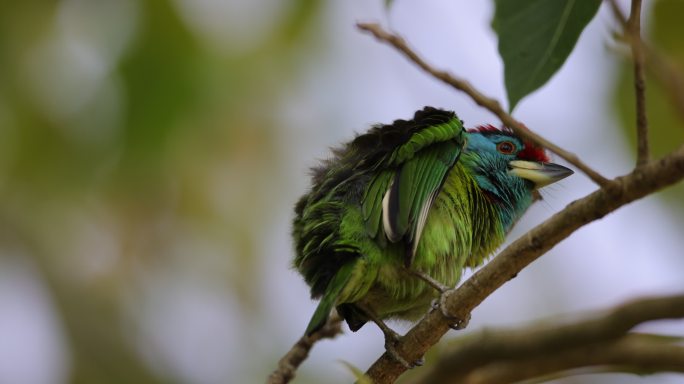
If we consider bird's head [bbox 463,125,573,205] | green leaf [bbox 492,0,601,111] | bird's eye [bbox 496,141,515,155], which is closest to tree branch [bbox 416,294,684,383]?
green leaf [bbox 492,0,601,111]

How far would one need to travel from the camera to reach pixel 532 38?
285 cm

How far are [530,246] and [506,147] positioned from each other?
1.70 metres

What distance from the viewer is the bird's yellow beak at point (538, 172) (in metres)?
4.02

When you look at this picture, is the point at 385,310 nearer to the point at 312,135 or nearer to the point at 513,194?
the point at 513,194

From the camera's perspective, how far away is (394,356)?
301cm

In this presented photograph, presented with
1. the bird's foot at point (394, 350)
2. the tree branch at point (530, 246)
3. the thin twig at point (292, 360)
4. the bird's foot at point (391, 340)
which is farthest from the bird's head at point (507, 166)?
the thin twig at point (292, 360)

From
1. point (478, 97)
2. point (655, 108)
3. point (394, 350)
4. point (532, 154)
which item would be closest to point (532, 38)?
point (478, 97)

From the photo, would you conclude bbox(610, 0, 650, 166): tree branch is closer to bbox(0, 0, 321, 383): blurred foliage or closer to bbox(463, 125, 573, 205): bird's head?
bbox(463, 125, 573, 205): bird's head

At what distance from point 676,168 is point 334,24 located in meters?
4.50

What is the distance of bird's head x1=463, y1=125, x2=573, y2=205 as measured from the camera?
393 cm

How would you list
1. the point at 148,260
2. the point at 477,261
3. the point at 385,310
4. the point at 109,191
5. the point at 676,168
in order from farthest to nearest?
the point at 148,260 < the point at 109,191 < the point at 477,261 < the point at 385,310 < the point at 676,168

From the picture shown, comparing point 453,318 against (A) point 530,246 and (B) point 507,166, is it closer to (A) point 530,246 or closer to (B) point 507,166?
(A) point 530,246

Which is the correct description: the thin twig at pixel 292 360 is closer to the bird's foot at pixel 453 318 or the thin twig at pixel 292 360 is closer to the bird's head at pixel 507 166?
the bird's foot at pixel 453 318

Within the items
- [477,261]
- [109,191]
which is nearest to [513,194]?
[477,261]
